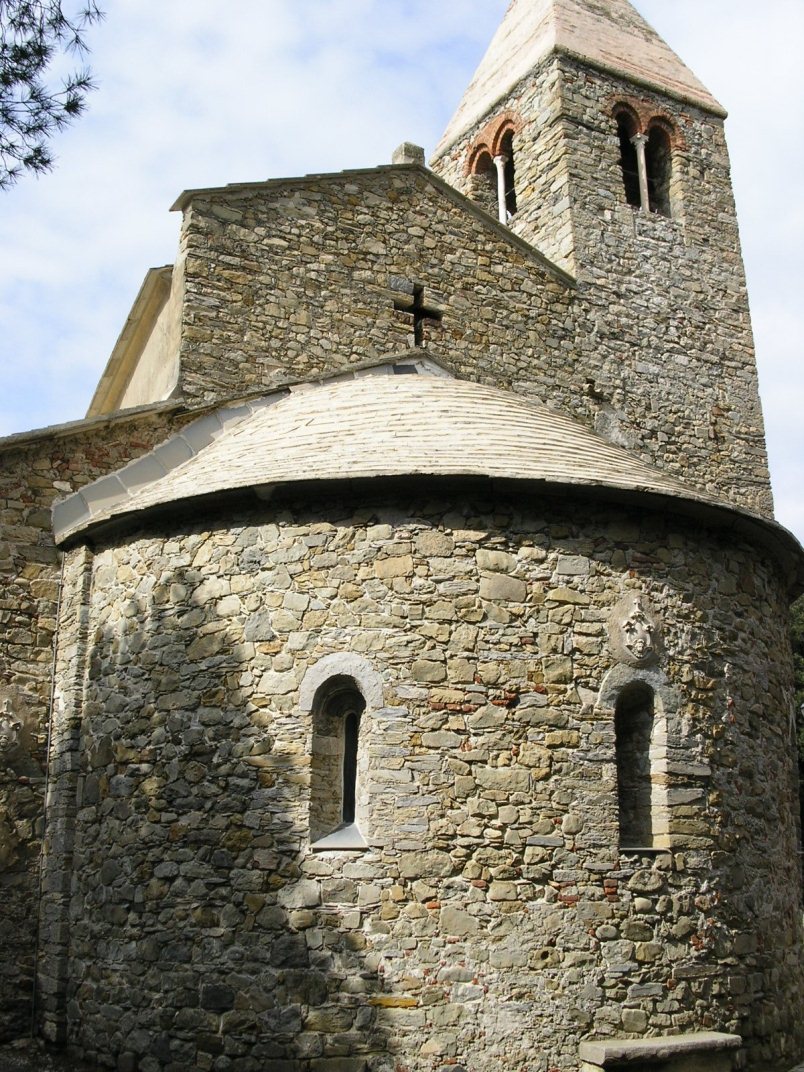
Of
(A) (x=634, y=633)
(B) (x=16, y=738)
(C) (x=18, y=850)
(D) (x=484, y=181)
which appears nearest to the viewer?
(A) (x=634, y=633)

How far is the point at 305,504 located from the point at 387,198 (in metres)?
6.07

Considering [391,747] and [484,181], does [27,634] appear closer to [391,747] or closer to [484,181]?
[391,747]

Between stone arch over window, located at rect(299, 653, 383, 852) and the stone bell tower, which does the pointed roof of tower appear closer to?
the stone bell tower

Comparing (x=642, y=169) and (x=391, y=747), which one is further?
(x=642, y=169)

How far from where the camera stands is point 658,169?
661 inches

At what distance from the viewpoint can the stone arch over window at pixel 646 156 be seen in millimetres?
16281

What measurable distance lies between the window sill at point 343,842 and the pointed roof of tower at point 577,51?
12.2 metres

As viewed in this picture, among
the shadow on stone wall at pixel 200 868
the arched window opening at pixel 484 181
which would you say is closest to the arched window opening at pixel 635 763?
the shadow on stone wall at pixel 200 868

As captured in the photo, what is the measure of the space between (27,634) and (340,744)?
307cm

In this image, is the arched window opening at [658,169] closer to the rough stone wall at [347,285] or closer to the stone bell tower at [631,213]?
the stone bell tower at [631,213]

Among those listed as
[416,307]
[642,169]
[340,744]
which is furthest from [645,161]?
[340,744]

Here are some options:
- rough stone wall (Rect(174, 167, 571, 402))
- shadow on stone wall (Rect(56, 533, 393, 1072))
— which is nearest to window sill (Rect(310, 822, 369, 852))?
shadow on stone wall (Rect(56, 533, 393, 1072))

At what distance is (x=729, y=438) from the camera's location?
49.9 ft

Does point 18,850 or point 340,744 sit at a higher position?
point 340,744
